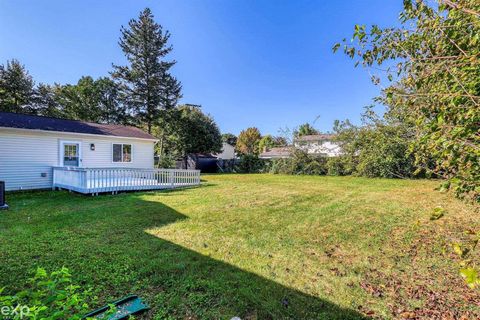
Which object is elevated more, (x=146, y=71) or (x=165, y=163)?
(x=146, y=71)

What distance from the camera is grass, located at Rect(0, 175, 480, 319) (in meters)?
2.64

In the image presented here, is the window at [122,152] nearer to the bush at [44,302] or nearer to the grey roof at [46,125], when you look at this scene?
the grey roof at [46,125]

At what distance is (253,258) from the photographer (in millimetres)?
3754

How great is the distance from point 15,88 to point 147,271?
3233 cm

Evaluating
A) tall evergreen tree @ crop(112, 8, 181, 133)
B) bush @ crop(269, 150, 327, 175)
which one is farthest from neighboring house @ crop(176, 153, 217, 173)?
bush @ crop(269, 150, 327, 175)

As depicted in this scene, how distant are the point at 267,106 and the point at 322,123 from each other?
8.66 meters

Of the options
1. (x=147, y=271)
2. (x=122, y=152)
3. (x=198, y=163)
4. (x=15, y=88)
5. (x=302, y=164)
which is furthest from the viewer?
(x=15, y=88)

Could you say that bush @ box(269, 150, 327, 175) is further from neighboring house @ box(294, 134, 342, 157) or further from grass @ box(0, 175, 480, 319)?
grass @ box(0, 175, 480, 319)

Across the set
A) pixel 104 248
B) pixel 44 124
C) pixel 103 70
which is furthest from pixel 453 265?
pixel 103 70

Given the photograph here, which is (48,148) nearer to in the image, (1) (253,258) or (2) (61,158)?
(2) (61,158)

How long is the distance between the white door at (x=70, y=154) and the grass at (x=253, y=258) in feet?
17.9

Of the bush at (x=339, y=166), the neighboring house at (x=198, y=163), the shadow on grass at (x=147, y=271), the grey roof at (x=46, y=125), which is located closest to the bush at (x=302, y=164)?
the bush at (x=339, y=166)

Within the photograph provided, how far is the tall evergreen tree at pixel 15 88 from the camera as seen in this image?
80.4ft

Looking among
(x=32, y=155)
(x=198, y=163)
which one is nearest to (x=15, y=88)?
(x=198, y=163)
